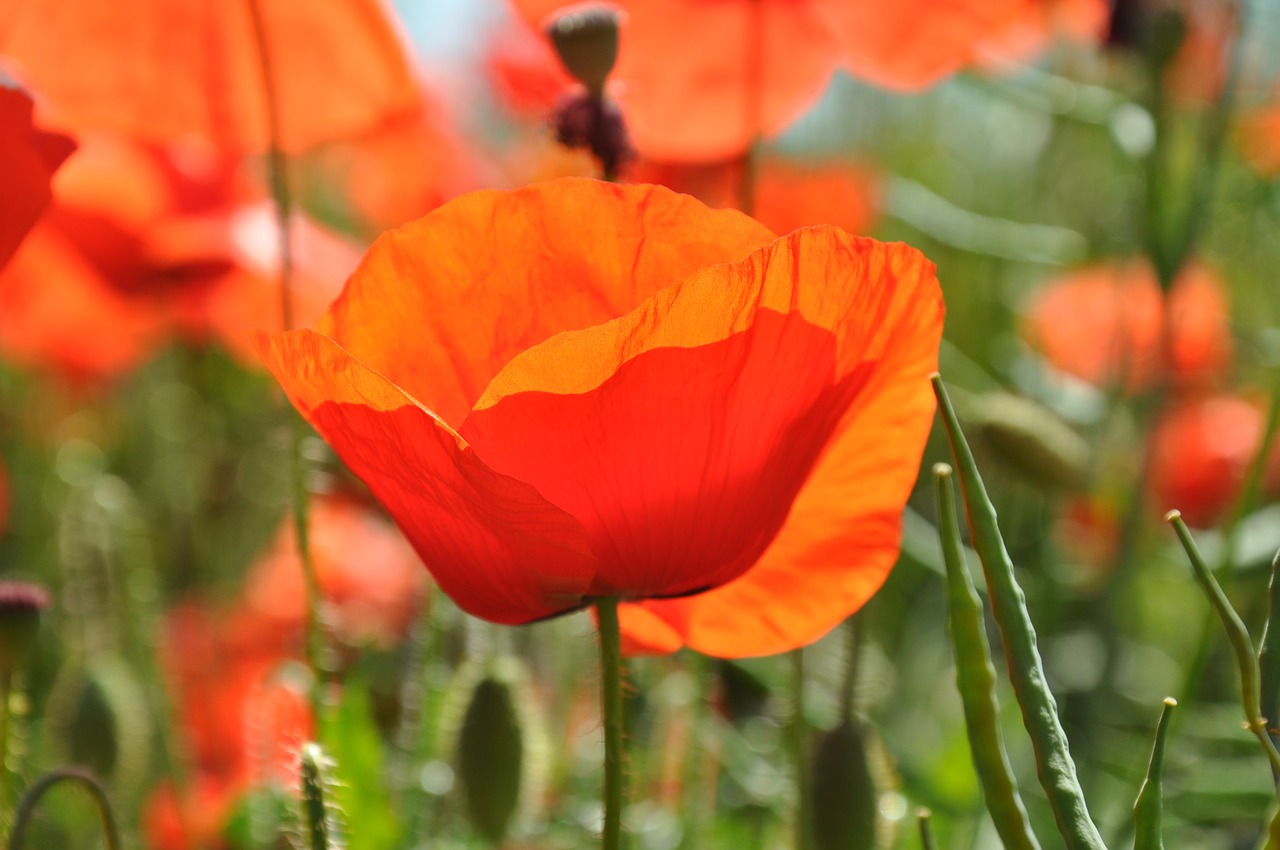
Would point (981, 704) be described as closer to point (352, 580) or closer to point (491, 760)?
point (491, 760)

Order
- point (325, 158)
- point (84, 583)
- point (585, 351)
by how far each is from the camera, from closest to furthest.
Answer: point (585, 351)
point (84, 583)
point (325, 158)

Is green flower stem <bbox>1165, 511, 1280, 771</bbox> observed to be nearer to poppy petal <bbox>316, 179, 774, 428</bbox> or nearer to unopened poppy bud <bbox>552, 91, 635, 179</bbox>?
poppy petal <bbox>316, 179, 774, 428</bbox>

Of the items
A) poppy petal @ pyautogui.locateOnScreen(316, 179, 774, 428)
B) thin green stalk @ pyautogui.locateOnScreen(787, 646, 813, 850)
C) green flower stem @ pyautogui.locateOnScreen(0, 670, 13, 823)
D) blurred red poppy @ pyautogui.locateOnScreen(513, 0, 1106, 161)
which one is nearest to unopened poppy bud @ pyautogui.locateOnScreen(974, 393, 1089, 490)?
blurred red poppy @ pyautogui.locateOnScreen(513, 0, 1106, 161)

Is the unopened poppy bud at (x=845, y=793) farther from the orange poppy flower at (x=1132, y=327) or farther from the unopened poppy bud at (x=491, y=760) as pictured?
the orange poppy flower at (x=1132, y=327)

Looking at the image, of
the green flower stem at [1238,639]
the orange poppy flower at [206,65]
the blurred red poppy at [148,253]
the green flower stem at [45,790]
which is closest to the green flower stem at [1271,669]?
the green flower stem at [1238,639]

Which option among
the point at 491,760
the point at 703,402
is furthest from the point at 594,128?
the point at 491,760

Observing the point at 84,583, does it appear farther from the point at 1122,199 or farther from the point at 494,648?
the point at 1122,199

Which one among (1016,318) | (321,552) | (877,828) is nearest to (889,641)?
(1016,318)
